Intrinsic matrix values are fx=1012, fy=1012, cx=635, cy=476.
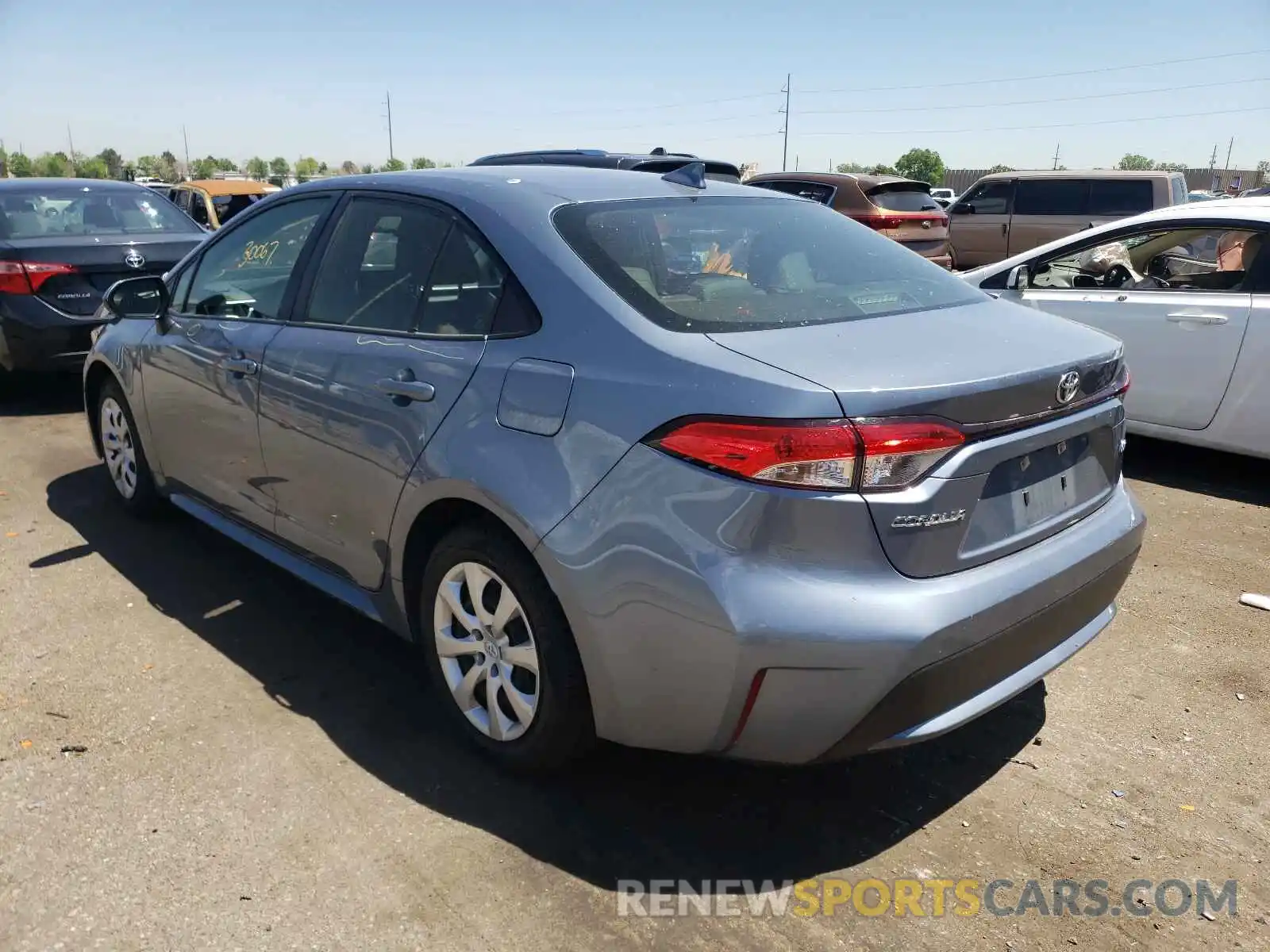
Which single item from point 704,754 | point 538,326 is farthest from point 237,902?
point 538,326

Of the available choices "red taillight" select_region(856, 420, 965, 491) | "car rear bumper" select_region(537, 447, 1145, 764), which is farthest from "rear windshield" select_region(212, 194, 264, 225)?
"red taillight" select_region(856, 420, 965, 491)

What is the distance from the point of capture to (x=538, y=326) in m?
2.70

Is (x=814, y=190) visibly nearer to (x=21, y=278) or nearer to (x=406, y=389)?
(x=21, y=278)

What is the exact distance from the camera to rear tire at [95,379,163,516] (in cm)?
477

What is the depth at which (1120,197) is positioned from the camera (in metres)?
14.5

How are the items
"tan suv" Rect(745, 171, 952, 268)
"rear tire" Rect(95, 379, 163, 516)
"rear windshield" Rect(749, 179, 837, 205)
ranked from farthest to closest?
"rear windshield" Rect(749, 179, 837, 205)
"tan suv" Rect(745, 171, 952, 268)
"rear tire" Rect(95, 379, 163, 516)

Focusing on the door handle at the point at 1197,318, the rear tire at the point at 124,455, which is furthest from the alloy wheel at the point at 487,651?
the door handle at the point at 1197,318

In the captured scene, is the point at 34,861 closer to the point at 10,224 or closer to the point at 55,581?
the point at 55,581

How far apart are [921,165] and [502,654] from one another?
10665 centimetres

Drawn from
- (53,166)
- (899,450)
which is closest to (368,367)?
(899,450)

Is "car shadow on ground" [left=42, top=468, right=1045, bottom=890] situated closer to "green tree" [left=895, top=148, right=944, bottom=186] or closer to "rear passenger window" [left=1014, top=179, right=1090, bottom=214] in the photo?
"rear passenger window" [left=1014, top=179, right=1090, bottom=214]

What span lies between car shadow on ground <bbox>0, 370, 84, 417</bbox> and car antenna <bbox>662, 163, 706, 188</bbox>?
5.36 m

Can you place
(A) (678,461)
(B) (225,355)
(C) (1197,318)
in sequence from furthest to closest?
(C) (1197,318) < (B) (225,355) < (A) (678,461)

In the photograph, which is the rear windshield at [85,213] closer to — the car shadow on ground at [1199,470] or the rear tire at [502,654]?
the rear tire at [502,654]
